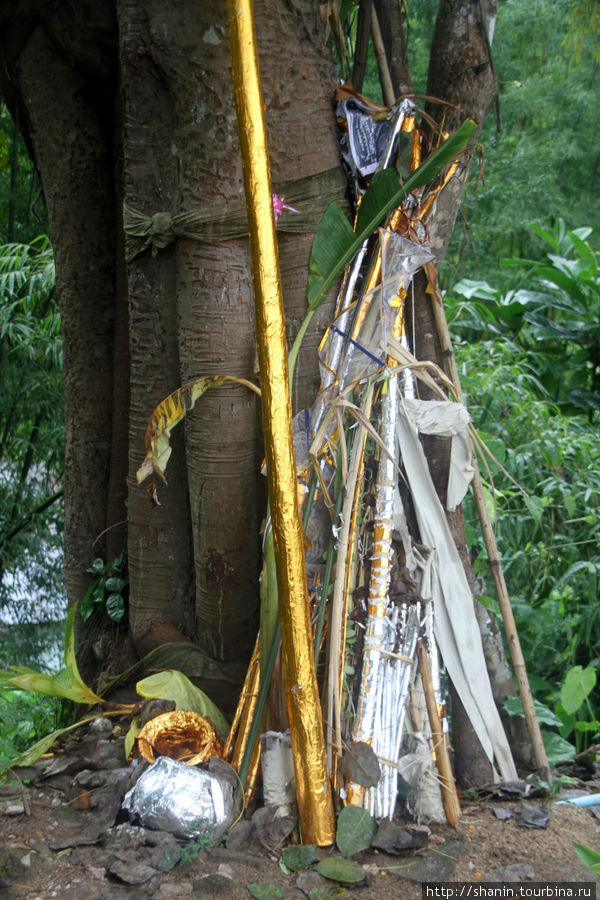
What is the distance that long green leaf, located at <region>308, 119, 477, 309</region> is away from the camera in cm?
186

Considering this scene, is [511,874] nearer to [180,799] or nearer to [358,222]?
[180,799]

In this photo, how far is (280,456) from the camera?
5.24 feet

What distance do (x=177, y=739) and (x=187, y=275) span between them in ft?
3.83

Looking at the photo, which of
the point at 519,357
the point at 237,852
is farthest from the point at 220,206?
the point at 519,357

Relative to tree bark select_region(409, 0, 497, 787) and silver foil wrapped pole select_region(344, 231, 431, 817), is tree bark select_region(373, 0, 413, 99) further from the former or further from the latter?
silver foil wrapped pole select_region(344, 231, 431, 817)

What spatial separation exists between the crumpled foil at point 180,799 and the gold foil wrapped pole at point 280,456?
0.18 m

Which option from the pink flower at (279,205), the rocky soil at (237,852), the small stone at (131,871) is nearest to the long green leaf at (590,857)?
the rocky soil at (237,852)

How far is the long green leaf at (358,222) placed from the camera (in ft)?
6.11

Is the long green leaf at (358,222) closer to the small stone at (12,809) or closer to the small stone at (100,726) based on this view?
the small stone at (100,726)

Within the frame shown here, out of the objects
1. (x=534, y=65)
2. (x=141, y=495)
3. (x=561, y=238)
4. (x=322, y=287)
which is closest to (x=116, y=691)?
(x=141, y=495)

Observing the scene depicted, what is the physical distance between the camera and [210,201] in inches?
82.7

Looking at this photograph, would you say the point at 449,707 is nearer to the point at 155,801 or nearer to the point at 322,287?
the point at 155,801

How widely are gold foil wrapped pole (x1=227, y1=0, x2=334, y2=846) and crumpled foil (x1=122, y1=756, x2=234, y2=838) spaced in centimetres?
18

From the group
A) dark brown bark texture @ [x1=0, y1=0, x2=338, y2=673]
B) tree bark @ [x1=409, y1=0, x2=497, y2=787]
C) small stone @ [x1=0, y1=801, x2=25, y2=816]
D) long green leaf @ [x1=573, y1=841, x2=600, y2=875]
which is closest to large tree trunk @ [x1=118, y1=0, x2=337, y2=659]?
dark brown bark texture @ [x1=0, y1=0, x2=338, y2=673]
